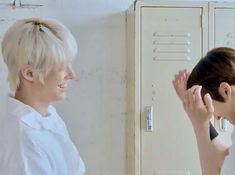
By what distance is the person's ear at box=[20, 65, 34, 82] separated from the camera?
132cm

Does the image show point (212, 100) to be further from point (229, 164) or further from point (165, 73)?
point (165, 73)

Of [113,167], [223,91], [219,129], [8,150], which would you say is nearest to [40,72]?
[8,150]

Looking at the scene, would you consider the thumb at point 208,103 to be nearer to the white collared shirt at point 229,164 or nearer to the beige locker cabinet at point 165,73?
the white collared shirt at point 229,164

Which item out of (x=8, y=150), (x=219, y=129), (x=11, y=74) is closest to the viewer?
(x=8, y=150)

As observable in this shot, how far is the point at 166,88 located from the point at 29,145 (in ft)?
4.38

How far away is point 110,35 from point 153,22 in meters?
0.42

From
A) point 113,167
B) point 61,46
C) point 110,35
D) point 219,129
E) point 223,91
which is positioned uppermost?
point 110,35

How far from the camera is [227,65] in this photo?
4.32 ft

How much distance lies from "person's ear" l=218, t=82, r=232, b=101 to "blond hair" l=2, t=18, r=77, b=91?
462 millimetres

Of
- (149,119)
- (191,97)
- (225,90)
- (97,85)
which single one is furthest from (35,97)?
(97,85)

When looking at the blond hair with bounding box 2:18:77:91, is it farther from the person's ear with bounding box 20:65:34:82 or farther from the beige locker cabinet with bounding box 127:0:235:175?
the beige locker cabinet with bounding box 127:0:235:175

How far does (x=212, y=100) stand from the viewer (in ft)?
4.39

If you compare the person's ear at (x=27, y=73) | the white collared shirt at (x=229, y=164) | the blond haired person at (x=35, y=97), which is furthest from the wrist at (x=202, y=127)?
the person's ear at (x=27, y=73)

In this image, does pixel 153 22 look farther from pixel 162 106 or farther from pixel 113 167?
pixel 113 167
